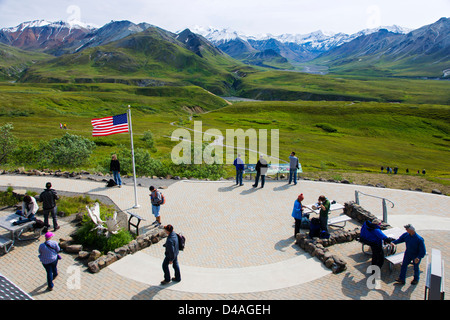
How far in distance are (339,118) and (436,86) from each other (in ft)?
459

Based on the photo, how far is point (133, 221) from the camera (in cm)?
1444

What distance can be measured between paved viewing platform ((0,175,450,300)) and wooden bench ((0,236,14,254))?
0.79 ft

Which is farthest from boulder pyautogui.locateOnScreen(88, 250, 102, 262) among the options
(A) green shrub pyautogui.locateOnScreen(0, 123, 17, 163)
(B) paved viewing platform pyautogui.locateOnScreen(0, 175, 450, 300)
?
(A) green shrub pyautogui.locateOnScreen(0, 123, 17, 163)

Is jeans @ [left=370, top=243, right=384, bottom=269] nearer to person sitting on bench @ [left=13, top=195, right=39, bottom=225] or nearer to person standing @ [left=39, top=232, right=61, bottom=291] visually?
person standing @ [left=39, top=232, right=61, bottom=291]

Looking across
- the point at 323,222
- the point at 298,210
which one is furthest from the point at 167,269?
the point at 323,222

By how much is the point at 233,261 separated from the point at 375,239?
529 centimetres

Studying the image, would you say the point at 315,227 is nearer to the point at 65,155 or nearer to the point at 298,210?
the point at 298,210

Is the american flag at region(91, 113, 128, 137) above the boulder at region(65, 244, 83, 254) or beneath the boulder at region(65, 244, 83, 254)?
above

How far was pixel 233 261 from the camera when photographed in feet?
36.9

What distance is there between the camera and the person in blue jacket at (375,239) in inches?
398

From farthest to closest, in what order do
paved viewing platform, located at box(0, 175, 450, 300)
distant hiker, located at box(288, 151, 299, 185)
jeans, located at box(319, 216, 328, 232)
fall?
distant hiker, located at box(288, 151, 299, 185)
jeans, located at box(319, 216, 328, 232)
paved viewing platform, located at box(0, 175, 450, 300)

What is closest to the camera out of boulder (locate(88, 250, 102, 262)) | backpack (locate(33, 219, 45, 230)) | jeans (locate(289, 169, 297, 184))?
boulder (locate(88, 250, 102, 262))

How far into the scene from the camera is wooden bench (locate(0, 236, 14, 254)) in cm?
1130
